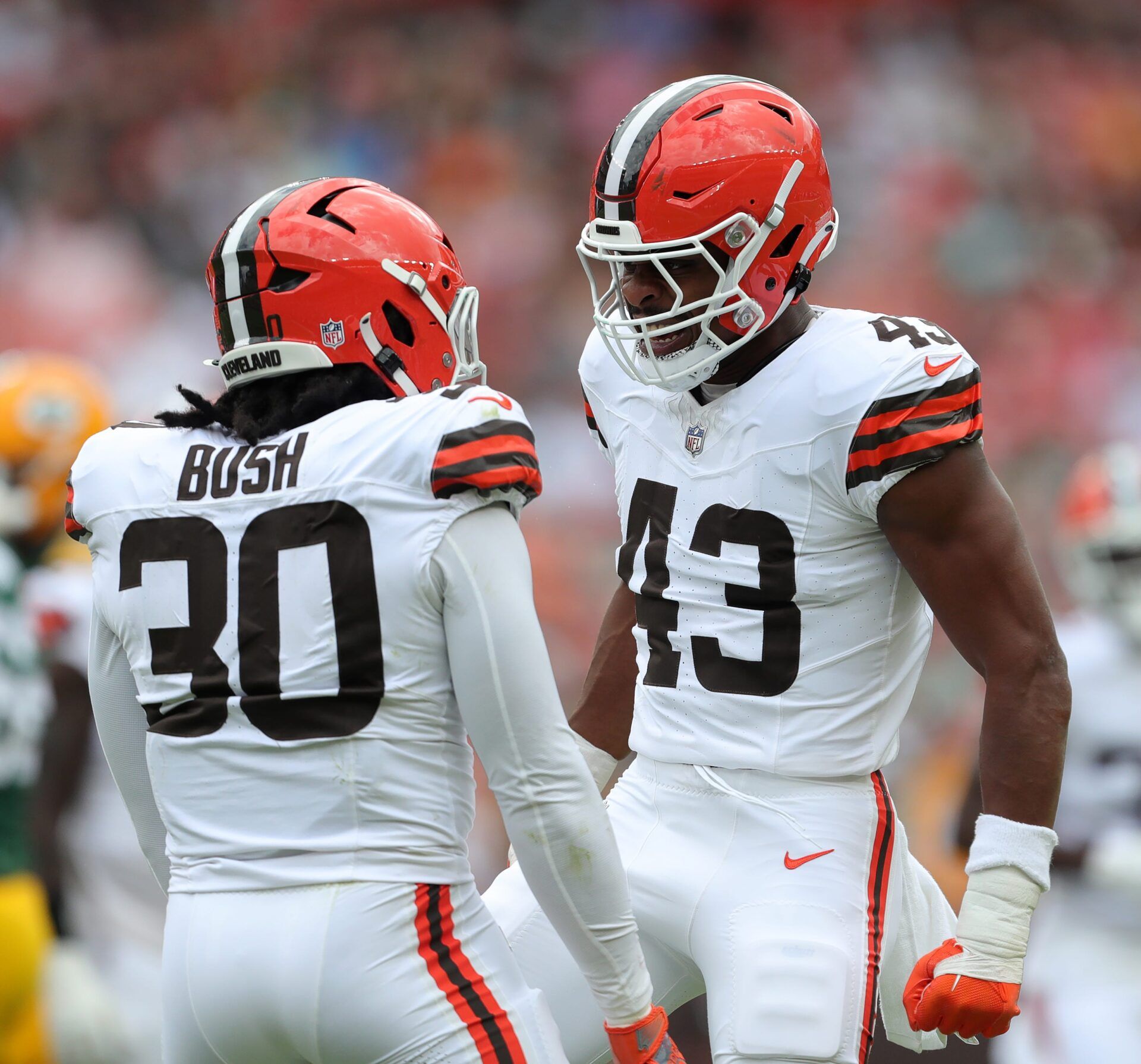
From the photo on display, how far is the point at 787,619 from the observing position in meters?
2.20

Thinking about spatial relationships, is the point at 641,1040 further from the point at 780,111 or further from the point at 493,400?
the point at 780,111

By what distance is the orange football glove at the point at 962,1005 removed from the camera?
200cm

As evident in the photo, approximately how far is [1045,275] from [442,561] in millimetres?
6007

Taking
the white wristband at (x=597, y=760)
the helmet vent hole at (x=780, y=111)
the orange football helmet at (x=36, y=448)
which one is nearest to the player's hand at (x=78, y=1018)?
the orange football helmet at (x=36, y=448)

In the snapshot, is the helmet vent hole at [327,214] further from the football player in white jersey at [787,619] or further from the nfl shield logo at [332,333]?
the football player in white jersey at [787,619]

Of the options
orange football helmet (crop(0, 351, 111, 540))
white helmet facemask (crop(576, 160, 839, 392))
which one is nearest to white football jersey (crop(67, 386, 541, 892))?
white helmet facemask (crop(576, 160, 839, 392))

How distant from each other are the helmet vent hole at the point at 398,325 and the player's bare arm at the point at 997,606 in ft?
2.17

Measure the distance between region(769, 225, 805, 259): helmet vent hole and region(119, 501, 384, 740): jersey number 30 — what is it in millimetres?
822

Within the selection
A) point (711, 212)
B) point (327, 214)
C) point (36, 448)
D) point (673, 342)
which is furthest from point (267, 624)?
point (36, 448)

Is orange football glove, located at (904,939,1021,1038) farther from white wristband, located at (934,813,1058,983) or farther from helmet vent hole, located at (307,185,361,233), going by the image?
helmet vent hole, located at (307,185,361,233)

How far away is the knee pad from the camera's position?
2023 millimetres

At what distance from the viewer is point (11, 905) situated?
4.03 meters

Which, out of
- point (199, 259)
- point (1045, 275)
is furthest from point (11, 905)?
point (1045, 275)

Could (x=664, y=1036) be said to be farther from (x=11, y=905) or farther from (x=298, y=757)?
(x=11, y=905)
